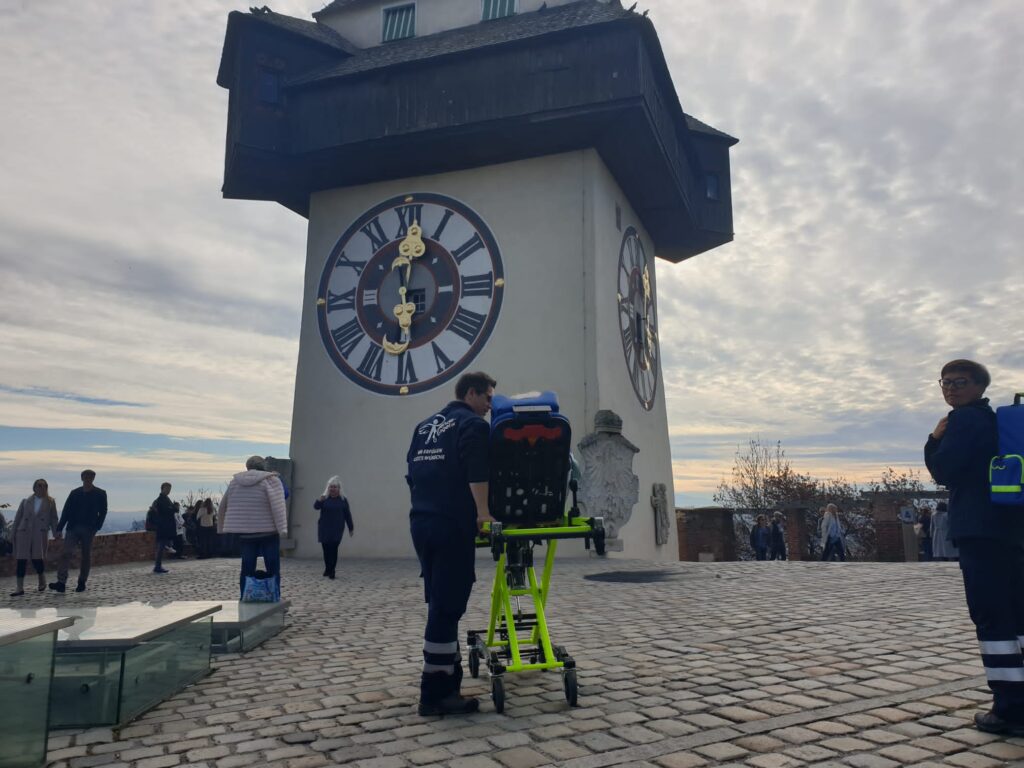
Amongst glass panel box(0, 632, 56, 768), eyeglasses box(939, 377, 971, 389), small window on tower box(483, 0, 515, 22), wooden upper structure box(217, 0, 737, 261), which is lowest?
glass panel box(0, 632, 56, 768)

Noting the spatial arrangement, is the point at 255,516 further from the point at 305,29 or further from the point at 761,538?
the point at 761,538

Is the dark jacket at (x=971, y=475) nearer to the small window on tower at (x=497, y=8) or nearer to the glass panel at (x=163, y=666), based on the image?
the glass panel at (x=163, y=666)

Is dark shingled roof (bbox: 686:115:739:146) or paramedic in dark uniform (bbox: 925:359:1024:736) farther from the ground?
dark shingled roof (bbox: 686:115:739:146)

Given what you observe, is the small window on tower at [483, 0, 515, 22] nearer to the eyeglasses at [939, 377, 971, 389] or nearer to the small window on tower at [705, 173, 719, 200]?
the small window on tower at [705, 173, 719, 200]

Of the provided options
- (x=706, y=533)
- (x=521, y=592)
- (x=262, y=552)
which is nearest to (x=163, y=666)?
(x=521, y=592)

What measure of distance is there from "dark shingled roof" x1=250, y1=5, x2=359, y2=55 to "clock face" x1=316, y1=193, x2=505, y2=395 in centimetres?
433

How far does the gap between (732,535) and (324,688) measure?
66.6ft

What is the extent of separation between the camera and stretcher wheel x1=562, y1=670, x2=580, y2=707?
12.7 feet

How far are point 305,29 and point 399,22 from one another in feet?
8.31

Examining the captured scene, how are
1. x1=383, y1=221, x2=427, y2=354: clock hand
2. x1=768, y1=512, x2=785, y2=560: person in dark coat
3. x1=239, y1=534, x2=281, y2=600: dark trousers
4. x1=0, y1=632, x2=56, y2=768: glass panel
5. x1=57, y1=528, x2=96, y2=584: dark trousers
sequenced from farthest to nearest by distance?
x1=768, y1=512, x2=785, y2=560: person in dark coat < x1=383, y1=221, x2=427, y2=354: clock hand < x1=57, y1=528, x2=96, y2=584: dark trousers < x1=239, y1=534, x2=281, y2=600: dark trousers < x1=0, y1=632, x2=56, y2=768: glass panel

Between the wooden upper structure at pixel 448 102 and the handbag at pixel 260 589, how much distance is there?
10.5m

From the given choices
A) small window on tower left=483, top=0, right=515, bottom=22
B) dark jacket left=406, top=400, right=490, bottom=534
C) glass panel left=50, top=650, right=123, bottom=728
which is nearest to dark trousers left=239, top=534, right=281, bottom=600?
glass panel left=50, top=650, right=123, bottom=728

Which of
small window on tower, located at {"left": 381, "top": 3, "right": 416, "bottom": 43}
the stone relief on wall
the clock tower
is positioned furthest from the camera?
small window on tower, located at {"left": 381, "top": 3, "right": 416, "bottom": 43}

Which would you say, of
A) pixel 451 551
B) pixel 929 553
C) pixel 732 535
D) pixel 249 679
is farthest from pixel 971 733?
pixel 732 535
